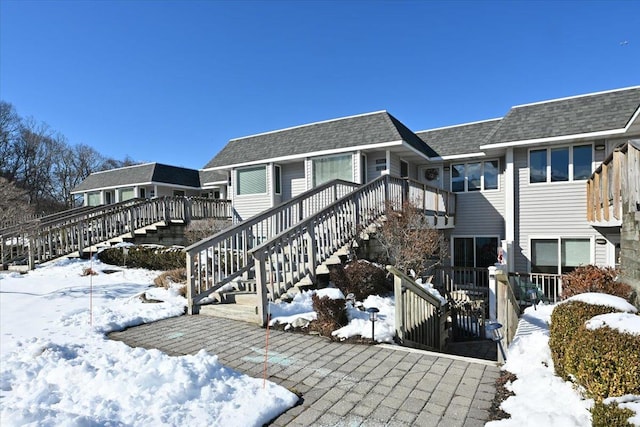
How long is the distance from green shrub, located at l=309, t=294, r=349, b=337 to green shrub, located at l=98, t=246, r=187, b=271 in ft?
22.2

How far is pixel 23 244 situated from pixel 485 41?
1881cm

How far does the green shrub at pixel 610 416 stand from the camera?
216 centimetres

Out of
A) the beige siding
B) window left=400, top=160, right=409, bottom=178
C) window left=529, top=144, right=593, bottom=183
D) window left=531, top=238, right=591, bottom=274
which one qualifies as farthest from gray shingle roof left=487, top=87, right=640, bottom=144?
window left=531, top=238, right=591, bottom=274

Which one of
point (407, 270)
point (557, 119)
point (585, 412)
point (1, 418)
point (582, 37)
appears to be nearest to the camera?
point (1, 418)

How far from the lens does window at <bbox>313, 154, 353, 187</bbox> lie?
13141 millimetres

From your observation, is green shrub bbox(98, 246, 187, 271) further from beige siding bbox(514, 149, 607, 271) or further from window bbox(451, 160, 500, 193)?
beige siding bbox(514, 149, 607, 271)

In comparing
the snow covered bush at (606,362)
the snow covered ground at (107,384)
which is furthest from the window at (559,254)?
the snow covered ground at (107,384)

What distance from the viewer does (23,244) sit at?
12.1m

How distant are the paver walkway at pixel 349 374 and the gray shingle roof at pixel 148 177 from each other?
20090 mm

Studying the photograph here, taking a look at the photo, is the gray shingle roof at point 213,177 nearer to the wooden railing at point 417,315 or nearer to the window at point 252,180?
the window at point 252,180

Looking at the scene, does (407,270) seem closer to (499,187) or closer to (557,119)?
(499,187)

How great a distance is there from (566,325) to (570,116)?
10759 millimetres

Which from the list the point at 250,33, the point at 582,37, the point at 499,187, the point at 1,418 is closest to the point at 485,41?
the point at 582,37

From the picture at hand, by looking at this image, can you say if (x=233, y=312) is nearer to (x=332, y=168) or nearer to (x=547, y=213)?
(x=332, y=168)
